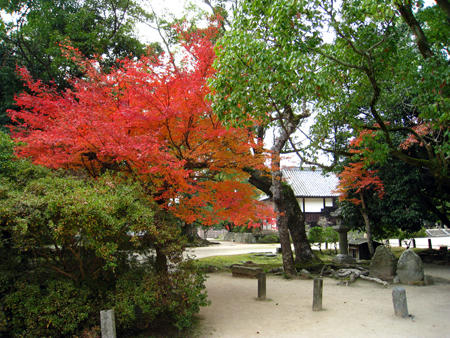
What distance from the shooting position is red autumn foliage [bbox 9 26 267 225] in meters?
6.05

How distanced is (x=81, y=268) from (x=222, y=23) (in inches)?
446

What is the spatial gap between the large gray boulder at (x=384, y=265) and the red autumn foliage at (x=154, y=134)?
577 centimetres

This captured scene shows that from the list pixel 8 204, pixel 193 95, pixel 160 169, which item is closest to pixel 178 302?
pixel 160 169

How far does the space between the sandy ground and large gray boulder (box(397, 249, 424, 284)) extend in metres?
0.40

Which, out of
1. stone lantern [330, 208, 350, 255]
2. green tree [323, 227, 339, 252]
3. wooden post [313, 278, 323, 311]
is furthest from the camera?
green tree [323, 227, 339, 252]

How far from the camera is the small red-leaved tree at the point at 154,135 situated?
19.9 ft

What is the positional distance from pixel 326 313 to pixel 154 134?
18.1 ft

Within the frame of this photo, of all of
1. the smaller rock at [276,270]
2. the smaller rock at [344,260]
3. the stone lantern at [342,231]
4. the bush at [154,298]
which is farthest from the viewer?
the stone lantern at [342,231]

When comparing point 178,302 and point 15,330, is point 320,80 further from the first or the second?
point 15,330

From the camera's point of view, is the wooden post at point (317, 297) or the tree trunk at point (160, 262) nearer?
the tree trunk at point (160, 262)

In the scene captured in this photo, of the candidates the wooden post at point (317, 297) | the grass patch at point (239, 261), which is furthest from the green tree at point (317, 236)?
the wooden post at point (317, 297)

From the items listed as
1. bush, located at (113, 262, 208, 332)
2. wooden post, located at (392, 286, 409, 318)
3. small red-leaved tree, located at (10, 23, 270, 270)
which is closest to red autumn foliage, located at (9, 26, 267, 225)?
small red-leaved tree, located at (10, 23, 270, 270)

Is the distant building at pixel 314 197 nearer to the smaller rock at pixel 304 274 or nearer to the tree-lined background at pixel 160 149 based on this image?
the smaller rock at pixel 304 274

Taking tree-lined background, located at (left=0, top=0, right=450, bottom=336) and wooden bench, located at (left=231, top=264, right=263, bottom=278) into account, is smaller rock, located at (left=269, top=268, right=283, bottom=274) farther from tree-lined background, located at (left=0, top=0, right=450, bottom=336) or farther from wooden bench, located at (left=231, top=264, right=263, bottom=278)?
tree-lined background, located at (left=0, top=0, right=450, bottom=336)
